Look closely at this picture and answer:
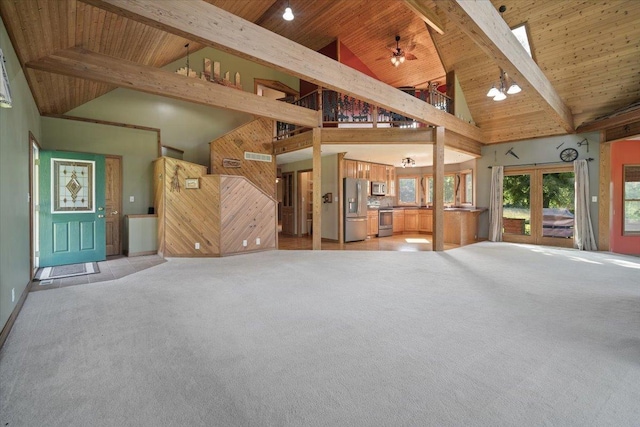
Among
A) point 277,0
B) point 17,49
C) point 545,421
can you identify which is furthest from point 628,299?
point 277,0

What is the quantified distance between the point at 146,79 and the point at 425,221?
926cm

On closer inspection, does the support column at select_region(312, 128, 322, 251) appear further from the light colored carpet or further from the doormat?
the doormat

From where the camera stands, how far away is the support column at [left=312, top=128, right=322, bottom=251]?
23.2 feet

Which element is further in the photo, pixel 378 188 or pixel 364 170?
pixel 378 188

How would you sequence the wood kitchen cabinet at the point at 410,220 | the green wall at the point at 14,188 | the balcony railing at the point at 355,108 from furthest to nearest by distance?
the wood kitchen cabinet at the point at 410,220 < the balcony railing at the point at 355,108 < the green wall at the point at 14,188

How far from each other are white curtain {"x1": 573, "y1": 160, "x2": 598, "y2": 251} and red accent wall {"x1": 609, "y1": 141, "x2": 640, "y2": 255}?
16.4 inches

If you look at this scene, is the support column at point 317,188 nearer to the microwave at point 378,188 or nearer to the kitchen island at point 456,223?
the microwave at point 378,188

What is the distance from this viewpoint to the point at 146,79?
15.0ft

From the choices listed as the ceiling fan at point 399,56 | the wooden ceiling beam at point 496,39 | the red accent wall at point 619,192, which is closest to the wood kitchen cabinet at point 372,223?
the ceiling fan at point 399,56

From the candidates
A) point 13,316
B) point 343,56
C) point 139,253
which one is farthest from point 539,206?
point 13,316

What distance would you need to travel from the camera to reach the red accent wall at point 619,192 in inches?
278

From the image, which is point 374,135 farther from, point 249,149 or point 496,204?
point 496,204

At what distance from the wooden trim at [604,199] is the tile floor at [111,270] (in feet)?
32.3

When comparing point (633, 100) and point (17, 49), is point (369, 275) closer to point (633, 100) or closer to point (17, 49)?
point (17, 49)
